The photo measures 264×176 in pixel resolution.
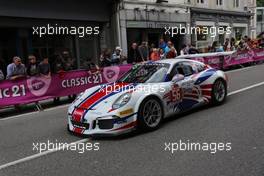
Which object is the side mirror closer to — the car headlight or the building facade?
the car headlight

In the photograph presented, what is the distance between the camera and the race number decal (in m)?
7.98

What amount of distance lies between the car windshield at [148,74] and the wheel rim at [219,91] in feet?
5.24

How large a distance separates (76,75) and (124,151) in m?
6.96

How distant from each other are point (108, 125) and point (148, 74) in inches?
72.8

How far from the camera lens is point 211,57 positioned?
64.2 feet

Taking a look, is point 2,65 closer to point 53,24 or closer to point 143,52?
point 53,24

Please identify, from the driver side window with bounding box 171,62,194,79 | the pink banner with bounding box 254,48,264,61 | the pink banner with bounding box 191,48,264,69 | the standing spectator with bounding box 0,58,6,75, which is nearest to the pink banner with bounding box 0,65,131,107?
the driver side window with bounding box 171,62,194,79

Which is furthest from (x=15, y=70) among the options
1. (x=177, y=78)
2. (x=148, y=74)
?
(x=177, y=78)

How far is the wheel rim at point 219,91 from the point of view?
9.38 meters

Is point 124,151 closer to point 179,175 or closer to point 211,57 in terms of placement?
point 179,175

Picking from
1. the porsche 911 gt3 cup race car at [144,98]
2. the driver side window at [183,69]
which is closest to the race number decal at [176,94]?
the porsche 911 gt3 cup race car at [144,98]

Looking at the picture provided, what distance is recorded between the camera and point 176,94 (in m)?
8.06

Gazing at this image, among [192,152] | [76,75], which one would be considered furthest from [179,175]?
[76,75]

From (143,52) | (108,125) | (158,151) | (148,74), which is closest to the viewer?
(158,151)
